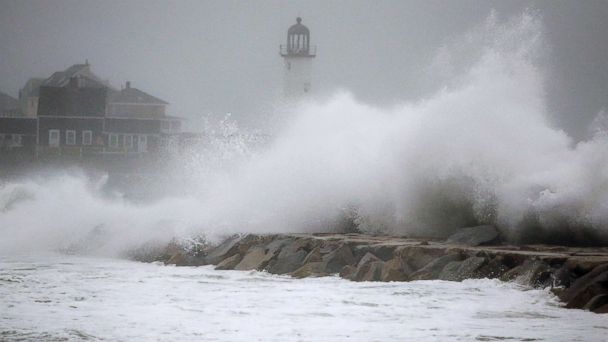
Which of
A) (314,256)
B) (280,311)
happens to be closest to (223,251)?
(314,256)

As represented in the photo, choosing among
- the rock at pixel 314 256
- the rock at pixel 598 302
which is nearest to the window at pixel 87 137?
the rock at pixel 314 256

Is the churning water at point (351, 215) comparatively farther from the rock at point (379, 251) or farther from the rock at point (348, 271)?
the rock at point (379, 251)

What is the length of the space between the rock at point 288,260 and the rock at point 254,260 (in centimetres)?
18

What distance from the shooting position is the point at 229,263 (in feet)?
53.4

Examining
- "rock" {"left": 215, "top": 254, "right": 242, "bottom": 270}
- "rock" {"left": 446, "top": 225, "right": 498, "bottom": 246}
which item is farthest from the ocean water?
"rock" {"left": 446, "top": 225, "right": 498, "bottom": 246}

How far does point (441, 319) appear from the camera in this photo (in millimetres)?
11281

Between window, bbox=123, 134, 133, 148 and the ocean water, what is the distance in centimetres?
4950

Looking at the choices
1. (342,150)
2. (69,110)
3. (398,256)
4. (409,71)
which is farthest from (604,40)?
(409,71)

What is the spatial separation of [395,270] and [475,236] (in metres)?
1.67

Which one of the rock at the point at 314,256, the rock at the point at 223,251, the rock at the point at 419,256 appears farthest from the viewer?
the rock at the point at 223,251

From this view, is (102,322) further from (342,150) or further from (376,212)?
(342,150)

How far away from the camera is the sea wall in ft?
39.0

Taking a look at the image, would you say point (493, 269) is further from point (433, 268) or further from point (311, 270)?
point (311, 270)

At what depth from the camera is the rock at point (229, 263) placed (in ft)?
53.1
